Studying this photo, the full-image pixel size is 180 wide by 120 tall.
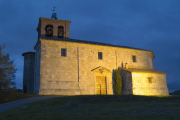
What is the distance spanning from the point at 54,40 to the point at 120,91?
11578 mm

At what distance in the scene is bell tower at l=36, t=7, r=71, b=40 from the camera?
88.0 feet

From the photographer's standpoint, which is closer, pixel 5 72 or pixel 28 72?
pixel 5 72

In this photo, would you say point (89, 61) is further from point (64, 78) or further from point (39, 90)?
point (39, 90)

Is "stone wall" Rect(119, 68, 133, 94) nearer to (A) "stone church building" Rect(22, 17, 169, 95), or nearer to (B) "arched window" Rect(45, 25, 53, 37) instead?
(A) "stone church building" Rect(22, 17, 169, 95)

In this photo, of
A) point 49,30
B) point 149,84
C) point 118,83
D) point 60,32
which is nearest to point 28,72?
point 49,30

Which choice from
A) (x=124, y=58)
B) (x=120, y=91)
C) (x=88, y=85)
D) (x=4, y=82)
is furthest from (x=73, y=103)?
(x=124, y=58)

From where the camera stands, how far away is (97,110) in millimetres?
11180

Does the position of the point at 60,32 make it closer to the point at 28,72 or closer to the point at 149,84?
the point at 28,72

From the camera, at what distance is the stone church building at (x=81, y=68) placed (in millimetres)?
24359

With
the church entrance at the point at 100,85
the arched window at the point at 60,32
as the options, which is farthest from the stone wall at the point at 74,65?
the arched window at the point at 60,32

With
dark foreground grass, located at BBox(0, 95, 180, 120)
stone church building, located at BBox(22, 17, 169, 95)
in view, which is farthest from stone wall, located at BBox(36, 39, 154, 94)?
dark foreground grass, located at BBox(0, 95, 180, 120)

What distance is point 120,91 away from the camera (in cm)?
2703

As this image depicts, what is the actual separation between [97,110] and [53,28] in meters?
18.6

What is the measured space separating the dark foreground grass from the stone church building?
328 inches
